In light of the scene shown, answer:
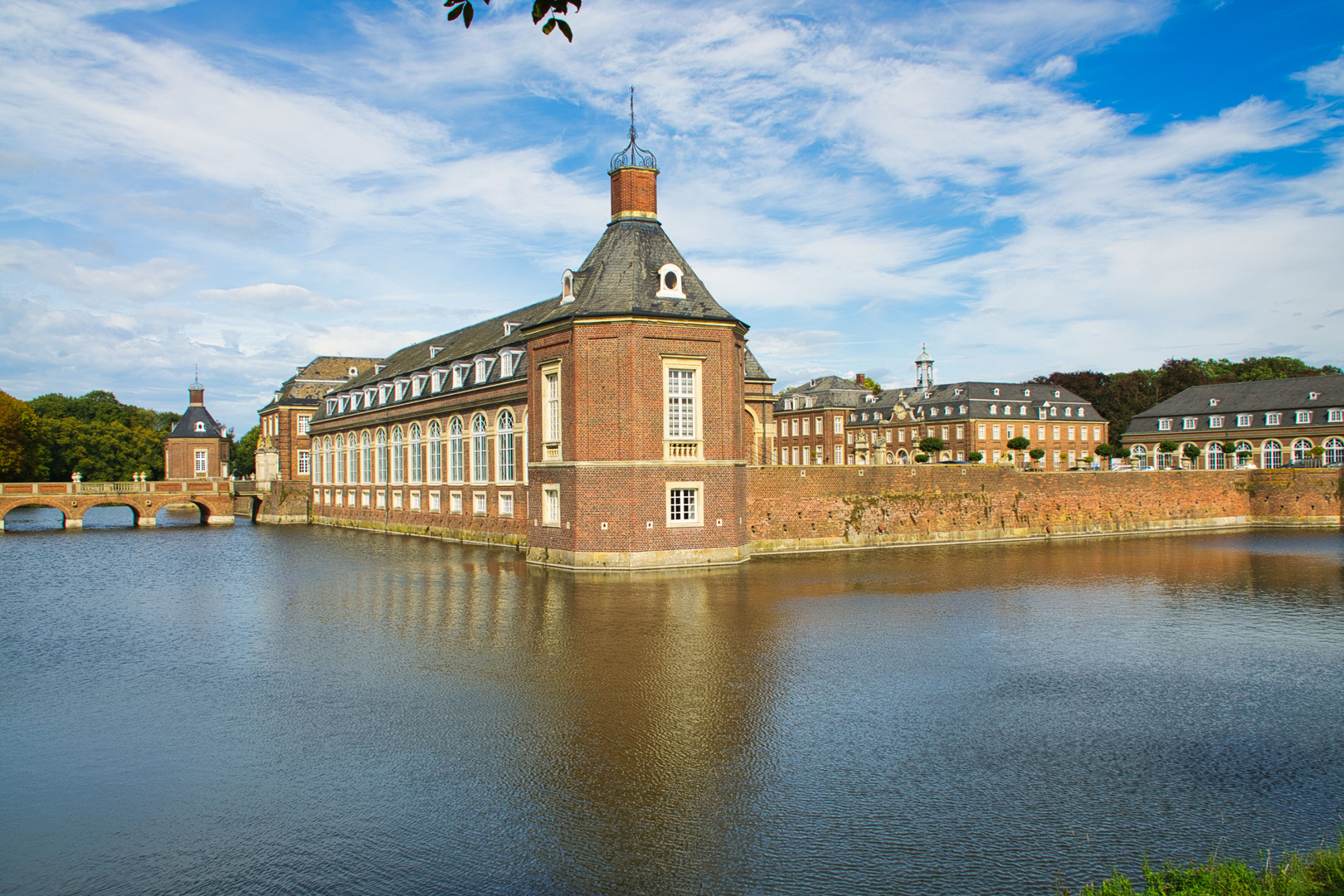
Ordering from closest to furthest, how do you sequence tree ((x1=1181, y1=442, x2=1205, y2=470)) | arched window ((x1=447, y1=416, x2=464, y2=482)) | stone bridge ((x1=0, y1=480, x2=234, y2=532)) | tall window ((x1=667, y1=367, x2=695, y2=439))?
tall window ((x1=667, y1=367, x2=695, y2=439)), arched window ((x1=447, y1=416, x2=464, y2=482)), stone bridge ((x1=0, y1=480, x2=234, y2=532)), tree ((x1=1181, y1=442, x2=1205, y2=470))

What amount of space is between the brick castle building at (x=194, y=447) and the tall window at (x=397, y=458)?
4064 cm

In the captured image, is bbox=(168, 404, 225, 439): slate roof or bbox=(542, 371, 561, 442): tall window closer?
bbox=(542, 371, 561, 442): tall window

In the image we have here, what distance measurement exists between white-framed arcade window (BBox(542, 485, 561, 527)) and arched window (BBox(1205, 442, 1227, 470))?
5688cm

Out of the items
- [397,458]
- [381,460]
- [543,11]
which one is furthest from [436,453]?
[543,11]

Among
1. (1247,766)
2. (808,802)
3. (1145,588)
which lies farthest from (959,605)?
(808,802)

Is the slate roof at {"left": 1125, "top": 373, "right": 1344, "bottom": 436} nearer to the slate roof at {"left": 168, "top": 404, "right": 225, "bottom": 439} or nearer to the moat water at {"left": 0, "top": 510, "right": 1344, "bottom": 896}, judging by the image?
the moat water at {"left": 0, "top": 510, "right": 1344, "bottom": 896}

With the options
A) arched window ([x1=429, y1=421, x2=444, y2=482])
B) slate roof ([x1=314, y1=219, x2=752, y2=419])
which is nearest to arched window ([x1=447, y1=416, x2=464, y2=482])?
arched window ([x1=429, y1=421, x2=444, y2=482])

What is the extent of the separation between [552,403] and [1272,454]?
193ft

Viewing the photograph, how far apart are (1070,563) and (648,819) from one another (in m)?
24.6

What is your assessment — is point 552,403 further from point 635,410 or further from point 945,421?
point 945,421

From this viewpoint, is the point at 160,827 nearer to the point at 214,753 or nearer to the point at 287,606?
the point at 214,753

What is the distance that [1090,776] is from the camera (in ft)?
28.3

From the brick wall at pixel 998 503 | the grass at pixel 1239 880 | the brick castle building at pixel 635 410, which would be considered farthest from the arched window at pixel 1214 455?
the grass at pixel 1239 880

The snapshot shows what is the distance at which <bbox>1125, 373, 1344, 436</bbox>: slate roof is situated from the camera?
2328 inches
